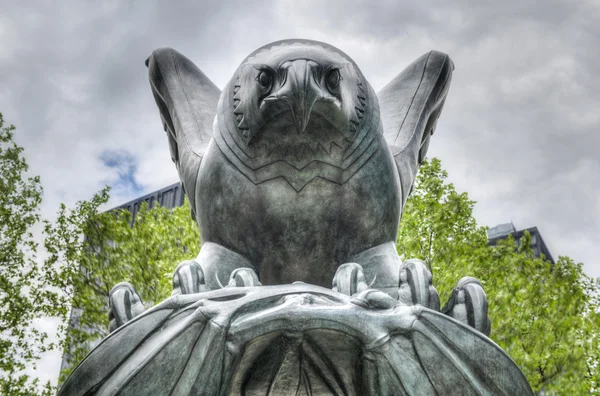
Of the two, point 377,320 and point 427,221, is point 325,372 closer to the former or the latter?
point 377,320

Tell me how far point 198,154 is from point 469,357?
1767mm

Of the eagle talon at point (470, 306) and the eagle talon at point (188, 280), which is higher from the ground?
the eagle talon at point (188, 280)

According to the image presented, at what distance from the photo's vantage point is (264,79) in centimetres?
259

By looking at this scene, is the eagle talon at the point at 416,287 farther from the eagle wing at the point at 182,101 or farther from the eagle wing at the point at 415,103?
the eagle wing at the point at 182,101

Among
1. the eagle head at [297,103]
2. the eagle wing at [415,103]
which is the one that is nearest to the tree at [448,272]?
the eagle wing at [415,103]

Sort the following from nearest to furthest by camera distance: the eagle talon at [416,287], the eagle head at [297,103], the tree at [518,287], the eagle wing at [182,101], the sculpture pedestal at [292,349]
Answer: the sculpture pedestal at [292,349], the eagle talon at [416,287], the eagle head at [297,103], the eagle wing at [182,101], the tree at [518,287]

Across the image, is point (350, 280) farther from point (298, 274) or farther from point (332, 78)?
point (332, 78)

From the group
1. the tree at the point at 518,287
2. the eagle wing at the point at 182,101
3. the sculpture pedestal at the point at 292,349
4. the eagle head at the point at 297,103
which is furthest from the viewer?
the tree at the point at 518,287

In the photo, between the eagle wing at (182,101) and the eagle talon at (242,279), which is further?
the eagle wing at (182,101)

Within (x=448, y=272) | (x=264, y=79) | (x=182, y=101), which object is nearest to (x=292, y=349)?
(x=264, y=79)

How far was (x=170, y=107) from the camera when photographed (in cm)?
375

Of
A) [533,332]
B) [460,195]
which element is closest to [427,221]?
[460,195]

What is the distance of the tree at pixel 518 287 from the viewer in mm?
8633

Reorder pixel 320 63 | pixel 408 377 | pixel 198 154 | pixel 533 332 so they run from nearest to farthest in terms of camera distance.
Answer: pixel 408 377, pixel 320 63, pixel 198 154, pixel 533 332
